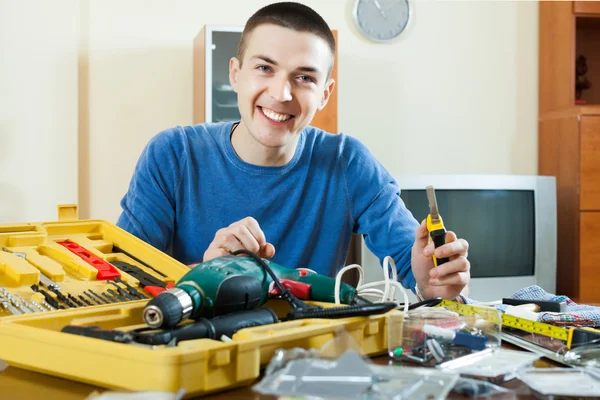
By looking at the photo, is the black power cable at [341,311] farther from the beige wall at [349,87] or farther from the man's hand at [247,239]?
the beige wall at [349,87]

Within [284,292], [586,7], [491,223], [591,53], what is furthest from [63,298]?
[591,53]

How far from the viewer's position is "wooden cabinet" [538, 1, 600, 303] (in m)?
3.03

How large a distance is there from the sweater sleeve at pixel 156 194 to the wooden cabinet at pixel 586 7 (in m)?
2.42

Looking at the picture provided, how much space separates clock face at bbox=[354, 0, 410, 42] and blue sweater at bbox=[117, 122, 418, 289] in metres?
1.98

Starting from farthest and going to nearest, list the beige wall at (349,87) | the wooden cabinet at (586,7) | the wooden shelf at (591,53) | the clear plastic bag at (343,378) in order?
the wooden shelf at (591,53) < the wooden cabinet at (586,7) < the beige wall at (349,87) < the clear plastic bag at (343,378)

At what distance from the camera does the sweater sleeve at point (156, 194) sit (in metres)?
1.31

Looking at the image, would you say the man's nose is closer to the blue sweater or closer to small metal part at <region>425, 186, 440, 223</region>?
the blue sweater

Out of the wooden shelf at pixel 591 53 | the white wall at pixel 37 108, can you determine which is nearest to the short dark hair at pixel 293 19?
the white wall at pixel 37 108

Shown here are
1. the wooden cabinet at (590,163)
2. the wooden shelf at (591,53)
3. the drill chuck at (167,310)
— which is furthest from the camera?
the wooden shelf at (591,53)

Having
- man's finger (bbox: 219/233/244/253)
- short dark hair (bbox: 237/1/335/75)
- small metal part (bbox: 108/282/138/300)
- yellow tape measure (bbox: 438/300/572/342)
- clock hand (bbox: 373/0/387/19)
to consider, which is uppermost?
clock hand (bbox: 373/0/387/19)

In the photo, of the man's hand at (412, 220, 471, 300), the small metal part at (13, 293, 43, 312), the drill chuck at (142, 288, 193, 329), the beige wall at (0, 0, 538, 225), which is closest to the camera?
the drill chuck at (142, 288, 193, 329)

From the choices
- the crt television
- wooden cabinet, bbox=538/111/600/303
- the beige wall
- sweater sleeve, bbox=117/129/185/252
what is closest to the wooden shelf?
the beige wall

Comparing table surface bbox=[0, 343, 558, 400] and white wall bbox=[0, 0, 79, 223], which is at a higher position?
white wall bbox=[0, 0, 79, 223]

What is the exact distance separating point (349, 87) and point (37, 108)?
144cm
